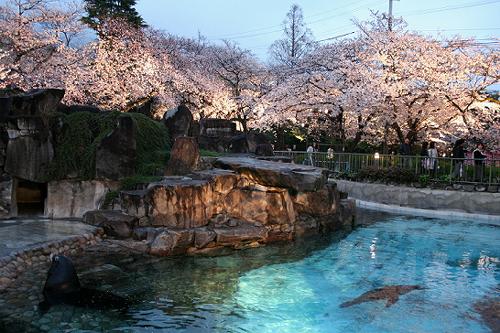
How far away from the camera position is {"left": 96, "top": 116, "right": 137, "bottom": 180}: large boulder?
10992mm

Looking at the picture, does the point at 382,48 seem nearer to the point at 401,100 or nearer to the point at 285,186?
the point at 401,100

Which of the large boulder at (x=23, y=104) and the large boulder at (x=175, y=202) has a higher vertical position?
the large boulder at (x=23, y=104)

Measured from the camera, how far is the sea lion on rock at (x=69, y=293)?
21.0 ft

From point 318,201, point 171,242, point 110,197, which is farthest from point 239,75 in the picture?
point 171,242

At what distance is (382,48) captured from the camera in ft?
71.0

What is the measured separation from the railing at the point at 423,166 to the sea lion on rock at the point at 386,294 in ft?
28.2

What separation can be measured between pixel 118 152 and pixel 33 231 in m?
3.10

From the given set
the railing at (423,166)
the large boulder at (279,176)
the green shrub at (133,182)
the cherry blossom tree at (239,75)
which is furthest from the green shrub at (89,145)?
the cherry blossom tree at (239,75)

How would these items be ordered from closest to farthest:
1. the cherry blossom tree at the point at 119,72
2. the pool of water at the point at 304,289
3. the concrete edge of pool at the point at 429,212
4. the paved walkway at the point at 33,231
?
1. the pool of water at the point at 304,289
2. the paved walkway at the point at 33,231
3. the concrete edge of pool at the point at 429,212
4. the cherry blossom tree at the point at 119,72

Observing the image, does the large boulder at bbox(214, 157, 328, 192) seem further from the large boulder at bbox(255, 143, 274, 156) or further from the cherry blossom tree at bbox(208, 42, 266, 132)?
the cherry blossom tree at bbox(208, 42, 266, 132)

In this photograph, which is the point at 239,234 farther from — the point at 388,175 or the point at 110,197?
the point at 388,175

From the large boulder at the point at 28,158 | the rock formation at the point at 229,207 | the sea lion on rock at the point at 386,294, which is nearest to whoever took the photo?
the sea lion on rock at the point at 386,294

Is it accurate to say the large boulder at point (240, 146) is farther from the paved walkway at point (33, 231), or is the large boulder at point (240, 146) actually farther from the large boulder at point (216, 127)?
the paved walkway at point (33, 231)

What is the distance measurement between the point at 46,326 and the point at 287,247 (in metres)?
6.19
